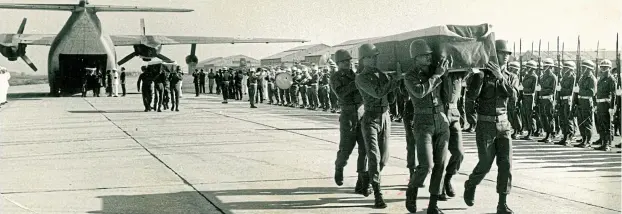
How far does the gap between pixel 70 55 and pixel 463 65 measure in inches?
1155

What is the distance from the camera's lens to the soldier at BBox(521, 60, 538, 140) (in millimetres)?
13494

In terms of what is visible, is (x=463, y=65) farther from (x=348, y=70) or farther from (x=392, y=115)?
(x=392, y=115)

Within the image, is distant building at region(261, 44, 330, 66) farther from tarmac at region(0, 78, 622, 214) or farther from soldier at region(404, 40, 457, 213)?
soldier at region(404, 40, 457, 213)

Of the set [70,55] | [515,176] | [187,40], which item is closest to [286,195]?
[515,176]

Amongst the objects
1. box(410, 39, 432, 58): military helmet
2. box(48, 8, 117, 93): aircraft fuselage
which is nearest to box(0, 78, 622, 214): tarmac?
box(410, 39, 432, 58): military helmet

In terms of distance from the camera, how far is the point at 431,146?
21.5ft

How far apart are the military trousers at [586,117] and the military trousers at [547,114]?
86 cm

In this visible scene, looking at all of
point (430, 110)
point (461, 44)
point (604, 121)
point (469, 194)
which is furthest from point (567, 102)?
point (430, 110)

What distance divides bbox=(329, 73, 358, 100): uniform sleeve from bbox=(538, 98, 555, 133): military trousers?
7.48 metres

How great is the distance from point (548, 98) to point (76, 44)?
25.4 meters

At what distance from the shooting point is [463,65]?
685 cm

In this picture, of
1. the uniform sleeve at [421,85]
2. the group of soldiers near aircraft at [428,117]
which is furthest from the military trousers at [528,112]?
the uniform sleeve at [421,85]

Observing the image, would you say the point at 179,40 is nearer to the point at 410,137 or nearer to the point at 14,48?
the point at 14,48

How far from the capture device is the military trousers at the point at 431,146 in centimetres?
649
